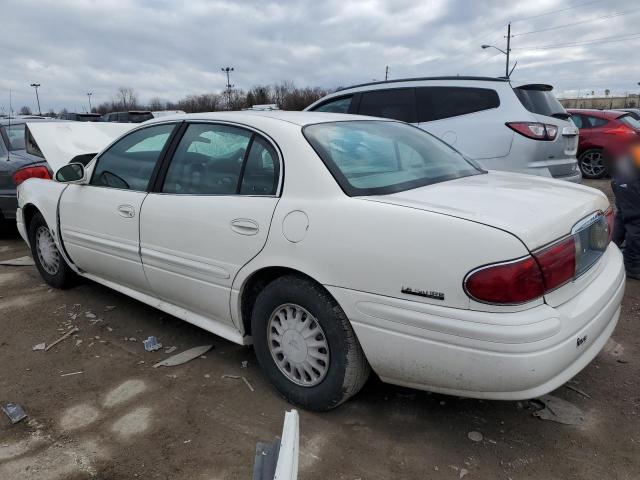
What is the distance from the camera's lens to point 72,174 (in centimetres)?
396

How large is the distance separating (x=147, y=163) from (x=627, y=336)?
3467 millimetres

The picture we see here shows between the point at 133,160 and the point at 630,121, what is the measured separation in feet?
36.0

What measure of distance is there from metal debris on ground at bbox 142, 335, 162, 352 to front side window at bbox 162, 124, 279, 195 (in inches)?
42.1

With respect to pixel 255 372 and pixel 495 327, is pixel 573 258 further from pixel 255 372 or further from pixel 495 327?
pixel 255 372

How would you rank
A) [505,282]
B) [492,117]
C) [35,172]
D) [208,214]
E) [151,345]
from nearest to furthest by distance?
[505,282], [208,214], [151,345], [492,117], [35,172]

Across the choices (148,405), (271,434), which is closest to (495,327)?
(271,434)

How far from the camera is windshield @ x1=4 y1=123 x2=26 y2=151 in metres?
7.06

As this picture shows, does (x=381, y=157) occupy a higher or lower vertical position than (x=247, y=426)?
higher

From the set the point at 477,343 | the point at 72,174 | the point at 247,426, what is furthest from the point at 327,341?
Result: the point at 72,174

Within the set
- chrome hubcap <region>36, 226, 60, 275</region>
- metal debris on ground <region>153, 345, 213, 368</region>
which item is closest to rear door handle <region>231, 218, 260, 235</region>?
metal debris on ground <region>153, 345, 213, 368</region>

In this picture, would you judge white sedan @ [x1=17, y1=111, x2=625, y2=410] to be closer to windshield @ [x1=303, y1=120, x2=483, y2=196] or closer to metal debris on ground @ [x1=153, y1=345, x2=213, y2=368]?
windshield @ [x1=303, y1=120, x2=483, y2=196]

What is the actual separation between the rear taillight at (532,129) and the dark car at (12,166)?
5.08 metres

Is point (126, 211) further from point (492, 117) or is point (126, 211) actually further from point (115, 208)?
point (492, 117)

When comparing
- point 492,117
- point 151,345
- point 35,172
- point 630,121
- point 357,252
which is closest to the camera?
point 357,252
